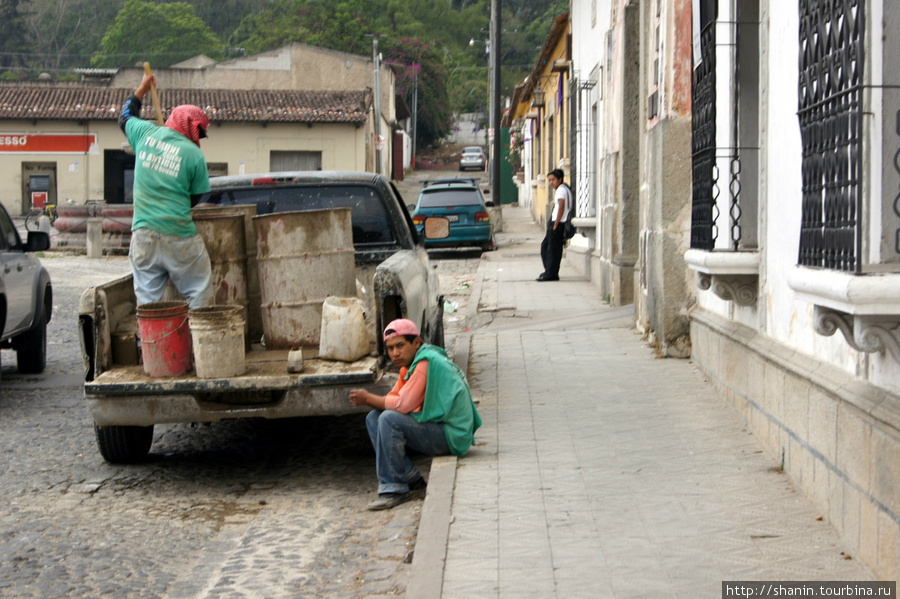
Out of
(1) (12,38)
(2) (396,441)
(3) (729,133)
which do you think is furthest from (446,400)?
(1) (12,38)

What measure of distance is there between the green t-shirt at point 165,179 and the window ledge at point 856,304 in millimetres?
3798

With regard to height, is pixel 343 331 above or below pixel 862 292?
below

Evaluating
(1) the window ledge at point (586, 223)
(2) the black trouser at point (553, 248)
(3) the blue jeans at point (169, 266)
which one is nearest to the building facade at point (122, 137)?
(2) the black trouser at point (553, 248)

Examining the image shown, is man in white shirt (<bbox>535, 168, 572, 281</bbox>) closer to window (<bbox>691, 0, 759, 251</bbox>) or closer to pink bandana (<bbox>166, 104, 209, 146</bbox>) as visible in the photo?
window (<bbox>691, 0, 759, 251</bbox>)

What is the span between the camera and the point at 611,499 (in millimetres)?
5125

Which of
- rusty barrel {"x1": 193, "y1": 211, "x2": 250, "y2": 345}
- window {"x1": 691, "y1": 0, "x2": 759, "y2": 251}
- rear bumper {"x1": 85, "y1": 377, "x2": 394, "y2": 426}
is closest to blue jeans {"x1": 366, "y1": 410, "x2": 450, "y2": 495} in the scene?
rear bumper {"x1": 85, "y1": 377, "x2": 394, "y2": 426}

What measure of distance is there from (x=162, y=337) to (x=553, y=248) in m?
11.0

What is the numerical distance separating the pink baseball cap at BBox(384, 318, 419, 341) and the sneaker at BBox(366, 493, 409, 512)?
0.83m

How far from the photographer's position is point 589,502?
5.09m

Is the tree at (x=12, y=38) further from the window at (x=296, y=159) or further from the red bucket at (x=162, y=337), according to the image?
the red bucket at (x=162, y=337)

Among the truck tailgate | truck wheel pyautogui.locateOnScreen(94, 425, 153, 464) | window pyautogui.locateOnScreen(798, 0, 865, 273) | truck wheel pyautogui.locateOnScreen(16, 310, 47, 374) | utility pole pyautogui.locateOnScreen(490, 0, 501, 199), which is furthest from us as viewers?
utility pole pyautogui.locateOnScreen(490, 0, 501, 199)

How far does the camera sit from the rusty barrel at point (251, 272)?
6.89 metres

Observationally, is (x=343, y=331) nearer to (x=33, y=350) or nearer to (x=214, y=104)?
(x=33, y=350)

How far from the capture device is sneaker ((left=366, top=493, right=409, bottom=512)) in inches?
217
